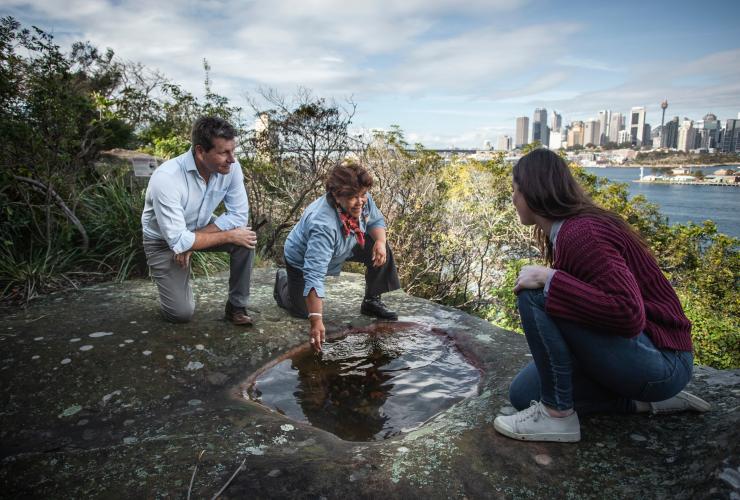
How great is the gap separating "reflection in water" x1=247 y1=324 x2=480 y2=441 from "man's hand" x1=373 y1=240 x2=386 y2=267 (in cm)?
63

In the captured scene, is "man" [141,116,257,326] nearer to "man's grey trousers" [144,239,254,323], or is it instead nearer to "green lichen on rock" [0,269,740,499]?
"man's grey trousers" [144,239,254,323]

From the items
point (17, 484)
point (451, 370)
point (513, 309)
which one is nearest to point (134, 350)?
point (17, 484)

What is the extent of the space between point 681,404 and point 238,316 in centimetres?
297

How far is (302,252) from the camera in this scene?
378 centimetres

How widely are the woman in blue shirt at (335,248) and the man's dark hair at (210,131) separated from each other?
0.84 metres

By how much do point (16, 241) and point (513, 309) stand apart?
7.77 m

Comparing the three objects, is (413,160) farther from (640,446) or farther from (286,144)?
(640,446)

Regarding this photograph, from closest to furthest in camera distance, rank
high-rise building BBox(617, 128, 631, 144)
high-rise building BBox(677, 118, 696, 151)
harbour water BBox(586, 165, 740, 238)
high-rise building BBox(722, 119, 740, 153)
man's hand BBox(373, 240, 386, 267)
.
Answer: man's hand BBox(373, 240, 386, 267) → harbour water BBox(586, 165, 740, 238) → high-rise building BBox(722, 119, 740, 153) → high-rise building BBox(677, 118, 696, 151) → high-rise building BBox(617, 128, 631, 144)

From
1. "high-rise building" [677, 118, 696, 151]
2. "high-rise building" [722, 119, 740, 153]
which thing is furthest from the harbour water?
"high-rise building" [677, 118, 696, 151]

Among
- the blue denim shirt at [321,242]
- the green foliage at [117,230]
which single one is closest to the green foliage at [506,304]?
the blue denim shirt at [321,242]

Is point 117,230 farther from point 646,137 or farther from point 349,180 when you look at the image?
point 646,137

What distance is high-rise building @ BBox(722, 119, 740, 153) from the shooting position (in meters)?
33.0

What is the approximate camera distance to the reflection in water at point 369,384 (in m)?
2.63

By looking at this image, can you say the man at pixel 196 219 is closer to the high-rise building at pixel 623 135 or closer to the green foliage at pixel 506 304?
the green foliage at pixel 506 304
